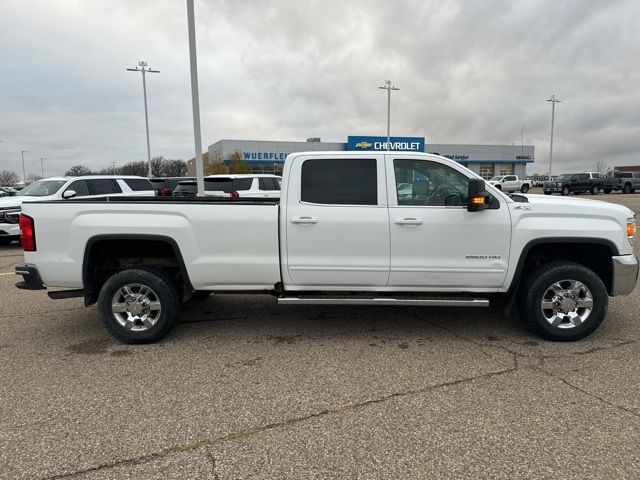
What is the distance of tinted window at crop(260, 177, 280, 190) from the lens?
573 inches

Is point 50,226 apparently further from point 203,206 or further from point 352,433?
point 352,433

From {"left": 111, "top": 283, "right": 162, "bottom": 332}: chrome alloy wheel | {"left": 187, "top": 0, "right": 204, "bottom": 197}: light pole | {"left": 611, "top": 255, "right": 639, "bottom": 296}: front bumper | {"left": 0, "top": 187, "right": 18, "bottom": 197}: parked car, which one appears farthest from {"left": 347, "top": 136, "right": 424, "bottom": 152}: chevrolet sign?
{"left": 111, "top": 283, "right": 162, "bottom": 332}: chrome alloy wheel

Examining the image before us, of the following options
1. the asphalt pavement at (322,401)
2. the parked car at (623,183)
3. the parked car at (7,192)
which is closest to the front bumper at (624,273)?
the asphalt pavement at (322,401)

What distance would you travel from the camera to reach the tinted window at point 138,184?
13219mm

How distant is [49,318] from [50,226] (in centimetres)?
180

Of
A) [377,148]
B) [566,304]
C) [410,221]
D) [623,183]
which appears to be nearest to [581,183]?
[623,183]

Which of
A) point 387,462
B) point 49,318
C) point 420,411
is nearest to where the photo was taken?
point 387,462

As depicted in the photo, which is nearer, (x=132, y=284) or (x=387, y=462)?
(x=387, y=462)

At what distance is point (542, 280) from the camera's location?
4527 mm

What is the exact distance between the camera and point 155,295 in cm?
467

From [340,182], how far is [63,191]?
32.6 ft

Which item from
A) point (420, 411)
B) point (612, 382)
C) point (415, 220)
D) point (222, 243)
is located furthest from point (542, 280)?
point (222, 243)

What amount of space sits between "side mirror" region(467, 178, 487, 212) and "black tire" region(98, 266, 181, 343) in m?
3.15

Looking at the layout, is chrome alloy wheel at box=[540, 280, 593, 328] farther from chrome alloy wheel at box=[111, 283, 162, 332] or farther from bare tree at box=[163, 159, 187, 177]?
bare tree at box=[163, 159, 187, 177]
